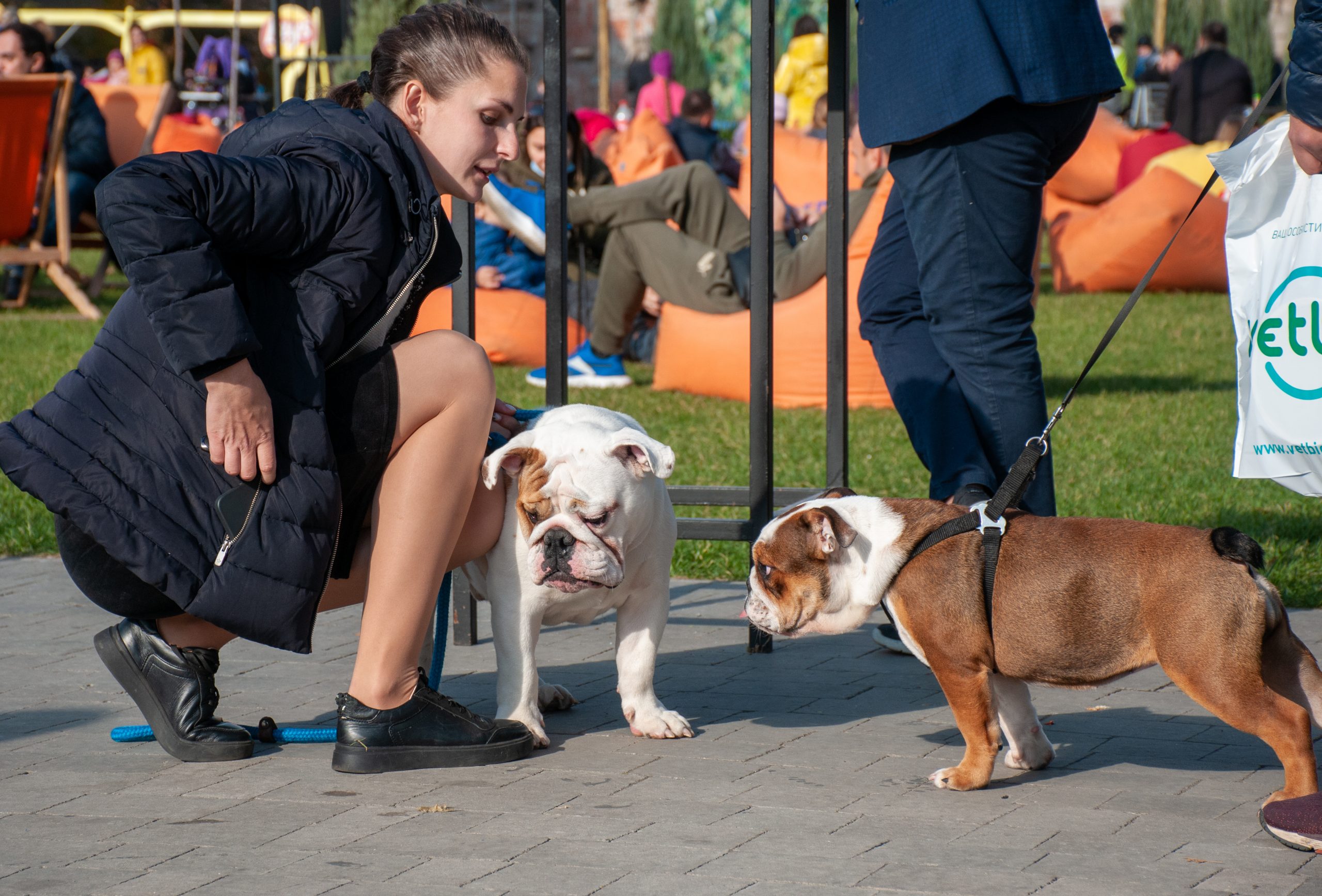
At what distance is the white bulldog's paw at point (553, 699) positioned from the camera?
3.53m

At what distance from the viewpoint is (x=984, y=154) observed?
11.3 ft

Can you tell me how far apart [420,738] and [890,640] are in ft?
4.90

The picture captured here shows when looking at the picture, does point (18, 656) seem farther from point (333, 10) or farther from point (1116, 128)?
point (333, 10)

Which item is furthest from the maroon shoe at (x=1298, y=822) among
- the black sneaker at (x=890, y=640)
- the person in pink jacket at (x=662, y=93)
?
the person in pink jacket at (x=662, y=93)

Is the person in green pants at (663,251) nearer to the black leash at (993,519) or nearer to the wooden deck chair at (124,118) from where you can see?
the black leash at (993,519)

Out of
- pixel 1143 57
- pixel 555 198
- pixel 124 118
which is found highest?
pixel 1143 57

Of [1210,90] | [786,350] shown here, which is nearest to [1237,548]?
[786,350]

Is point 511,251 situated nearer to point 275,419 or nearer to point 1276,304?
point 1276,304

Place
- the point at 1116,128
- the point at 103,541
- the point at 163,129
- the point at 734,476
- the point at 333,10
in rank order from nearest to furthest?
the point at 103,541, the point at 734,476, the point at 163,129, the point at 1116,128, the point at 333,10

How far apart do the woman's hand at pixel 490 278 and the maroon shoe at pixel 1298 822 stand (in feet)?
24.5

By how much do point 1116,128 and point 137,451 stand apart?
1475 cm

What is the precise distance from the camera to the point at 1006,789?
292 cm

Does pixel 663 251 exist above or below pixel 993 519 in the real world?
above

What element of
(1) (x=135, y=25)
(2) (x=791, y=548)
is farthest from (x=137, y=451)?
(1) (x=135, y=25)
